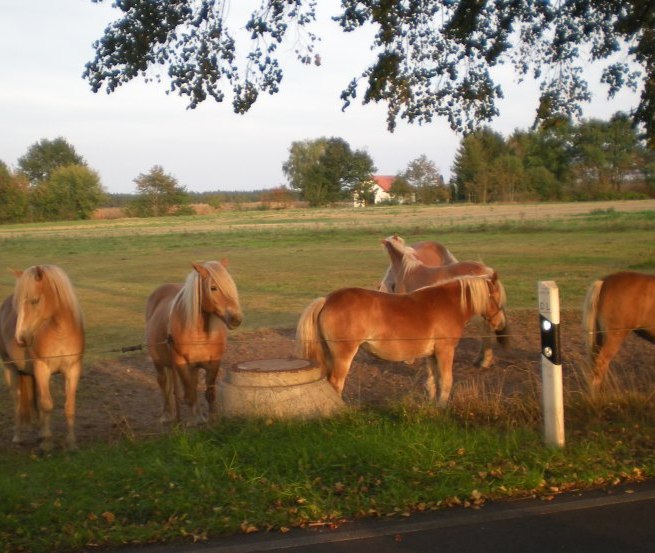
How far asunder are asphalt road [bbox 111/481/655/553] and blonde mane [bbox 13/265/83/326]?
336 centimetres

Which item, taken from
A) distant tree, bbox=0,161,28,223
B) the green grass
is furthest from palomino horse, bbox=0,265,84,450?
distant tree, bbox=0,161,28,223

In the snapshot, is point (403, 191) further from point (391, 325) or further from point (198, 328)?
point (198, 328)

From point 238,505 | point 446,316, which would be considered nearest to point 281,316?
point 446,316

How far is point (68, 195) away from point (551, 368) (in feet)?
315

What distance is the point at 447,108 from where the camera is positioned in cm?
1123

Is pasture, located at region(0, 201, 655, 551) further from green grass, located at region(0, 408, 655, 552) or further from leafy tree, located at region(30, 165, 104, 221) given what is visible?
leafy tree, located at region(30, 165, 104, 221)

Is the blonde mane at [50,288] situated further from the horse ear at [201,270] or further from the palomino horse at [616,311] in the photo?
the palomino horse at [616,311]

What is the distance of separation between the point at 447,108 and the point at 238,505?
7968 millimetres

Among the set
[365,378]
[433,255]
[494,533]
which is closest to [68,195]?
[433,255]

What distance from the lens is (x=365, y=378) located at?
971 centimetres

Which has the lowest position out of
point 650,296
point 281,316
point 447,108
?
point 281,316

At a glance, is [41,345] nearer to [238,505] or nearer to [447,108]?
[238,505]

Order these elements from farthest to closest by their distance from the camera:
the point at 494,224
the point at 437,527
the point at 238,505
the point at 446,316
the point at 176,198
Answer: the point at 176,198
the point at 494,224
the point at 446,316
the point at 238,505
the point at 437,527

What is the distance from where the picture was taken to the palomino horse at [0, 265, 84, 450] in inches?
268
